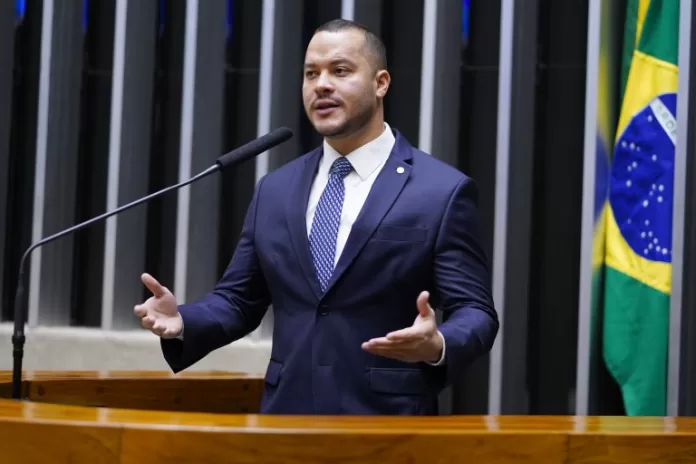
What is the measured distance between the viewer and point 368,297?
81.1 inches

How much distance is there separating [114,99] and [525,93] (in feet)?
5.14

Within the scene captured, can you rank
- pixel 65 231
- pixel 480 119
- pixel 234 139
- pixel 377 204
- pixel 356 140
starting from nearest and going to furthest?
pixel 65 231 < pixel 377 204 < pixel 356 140 < pixel 480 119 < pixel 234 139

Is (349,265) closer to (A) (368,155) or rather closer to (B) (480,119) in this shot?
(A) (368,155)

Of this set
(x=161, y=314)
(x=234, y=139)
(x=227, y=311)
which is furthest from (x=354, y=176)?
(x=234, y=139)

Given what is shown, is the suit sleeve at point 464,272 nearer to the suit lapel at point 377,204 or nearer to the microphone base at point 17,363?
the suit lapel at point 377,204

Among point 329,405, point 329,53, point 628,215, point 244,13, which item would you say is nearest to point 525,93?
point 628,215

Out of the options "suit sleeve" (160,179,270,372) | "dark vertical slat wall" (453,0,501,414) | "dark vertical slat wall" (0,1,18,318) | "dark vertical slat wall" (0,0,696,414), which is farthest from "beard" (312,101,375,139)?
"dark vertical slat wall" (0,1,18,318)

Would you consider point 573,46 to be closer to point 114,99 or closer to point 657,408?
point 657,408

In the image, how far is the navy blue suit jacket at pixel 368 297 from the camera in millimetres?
2020

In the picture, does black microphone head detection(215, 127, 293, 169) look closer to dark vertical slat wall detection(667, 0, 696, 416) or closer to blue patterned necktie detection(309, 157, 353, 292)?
blue patterned necktie detection(309, 157, 353, 292)

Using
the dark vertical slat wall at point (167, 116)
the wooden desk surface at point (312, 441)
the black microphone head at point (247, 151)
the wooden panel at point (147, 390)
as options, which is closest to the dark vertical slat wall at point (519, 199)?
the dark vertical slat wall at point (167, 116)

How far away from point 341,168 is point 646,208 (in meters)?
1.67

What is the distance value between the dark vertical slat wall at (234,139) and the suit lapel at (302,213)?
63.6 inches

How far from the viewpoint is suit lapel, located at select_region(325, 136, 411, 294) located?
6.73 ft
